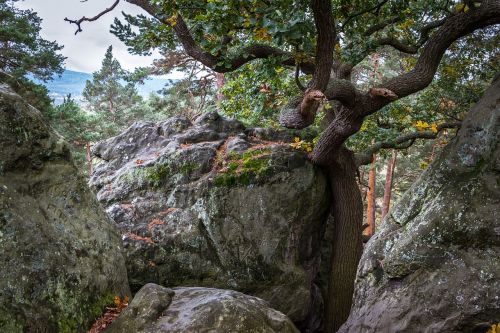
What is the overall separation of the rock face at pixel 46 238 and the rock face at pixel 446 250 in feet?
13.1

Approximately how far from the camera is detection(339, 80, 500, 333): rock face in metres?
4.83

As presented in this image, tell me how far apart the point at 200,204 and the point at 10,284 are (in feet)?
14.4

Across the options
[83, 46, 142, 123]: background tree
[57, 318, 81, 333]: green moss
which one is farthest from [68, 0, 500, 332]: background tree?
[83, 46, 142, 123]: background tree

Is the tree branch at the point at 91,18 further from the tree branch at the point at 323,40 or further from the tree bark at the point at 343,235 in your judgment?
the tree bark at the point at 343,235

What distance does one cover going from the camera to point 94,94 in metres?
28.2

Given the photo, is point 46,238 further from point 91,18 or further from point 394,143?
point 394,143

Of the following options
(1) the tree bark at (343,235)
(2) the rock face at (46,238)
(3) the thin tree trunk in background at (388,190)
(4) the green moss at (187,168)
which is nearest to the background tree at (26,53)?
(4) the green moss at (187,168)

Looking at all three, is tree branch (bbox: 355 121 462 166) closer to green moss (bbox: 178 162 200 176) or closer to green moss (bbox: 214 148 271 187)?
green moss (bbox: 214 148 271 187)

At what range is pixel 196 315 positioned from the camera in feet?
13.3

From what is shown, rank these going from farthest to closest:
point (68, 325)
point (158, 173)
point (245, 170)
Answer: point (158, 173), point (245, 170), point (68, 325)

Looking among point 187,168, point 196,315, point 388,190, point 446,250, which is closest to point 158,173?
point 187,168

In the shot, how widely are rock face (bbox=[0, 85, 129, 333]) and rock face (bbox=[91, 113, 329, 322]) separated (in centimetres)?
203

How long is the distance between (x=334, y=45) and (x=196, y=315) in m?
4.11

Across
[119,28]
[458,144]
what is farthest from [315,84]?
[119,28]
